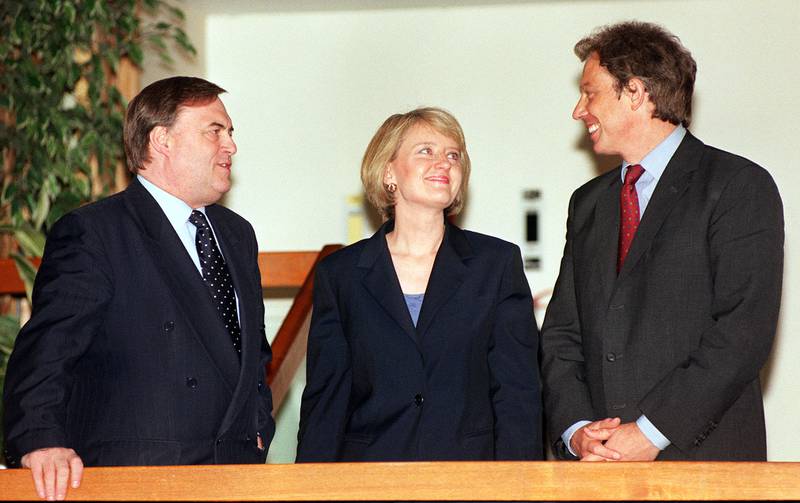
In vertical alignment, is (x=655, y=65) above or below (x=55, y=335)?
above

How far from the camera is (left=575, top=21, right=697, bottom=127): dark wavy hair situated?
10.6 feet

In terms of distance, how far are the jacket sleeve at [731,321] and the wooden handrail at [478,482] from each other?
2.11 ft

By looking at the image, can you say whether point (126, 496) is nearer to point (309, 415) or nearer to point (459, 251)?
point (309, 415)

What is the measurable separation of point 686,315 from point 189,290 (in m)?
1.30

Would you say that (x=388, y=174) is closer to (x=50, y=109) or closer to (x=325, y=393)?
(x=325, y=393)

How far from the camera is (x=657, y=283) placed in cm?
310

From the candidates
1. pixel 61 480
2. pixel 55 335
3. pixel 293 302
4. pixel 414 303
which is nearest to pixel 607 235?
pixel 414 303

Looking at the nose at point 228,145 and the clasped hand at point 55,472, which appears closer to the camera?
the clasped hand at point 55,472

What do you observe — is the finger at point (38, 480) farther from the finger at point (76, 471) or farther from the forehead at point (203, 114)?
the forehead at point (203, 114)

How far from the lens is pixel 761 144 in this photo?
20.6 feet

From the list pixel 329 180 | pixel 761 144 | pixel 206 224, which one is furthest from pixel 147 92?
pixel 761 144

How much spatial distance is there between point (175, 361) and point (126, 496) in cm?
63

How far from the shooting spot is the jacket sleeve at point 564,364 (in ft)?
10.5

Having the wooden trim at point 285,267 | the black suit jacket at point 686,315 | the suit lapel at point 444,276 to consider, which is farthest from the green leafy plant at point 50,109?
the black suit jacket at point 686,315
